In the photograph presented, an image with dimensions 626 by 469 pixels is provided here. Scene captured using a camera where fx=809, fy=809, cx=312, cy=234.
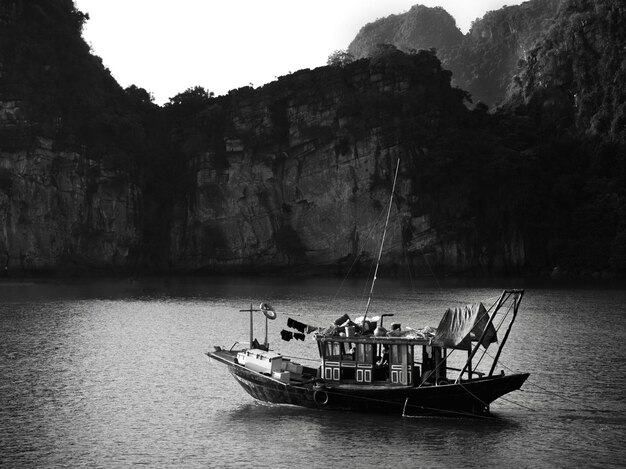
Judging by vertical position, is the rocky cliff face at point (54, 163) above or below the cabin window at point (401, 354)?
above

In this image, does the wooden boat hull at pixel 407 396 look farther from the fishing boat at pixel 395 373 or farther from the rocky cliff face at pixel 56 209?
the rocky cliff face at pixel 56 209

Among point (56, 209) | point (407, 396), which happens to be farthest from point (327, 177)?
point (407, 396)

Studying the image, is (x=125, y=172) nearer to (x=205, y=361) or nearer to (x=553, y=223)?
(x=553, y=223)

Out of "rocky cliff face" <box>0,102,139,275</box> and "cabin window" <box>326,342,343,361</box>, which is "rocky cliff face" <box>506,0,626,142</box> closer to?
"rocky cliff face" <box>0,102,139,275</box>

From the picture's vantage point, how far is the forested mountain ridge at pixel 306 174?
309ft

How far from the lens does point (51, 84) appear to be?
98562 mm

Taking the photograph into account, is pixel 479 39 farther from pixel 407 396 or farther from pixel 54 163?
pixel 407 396

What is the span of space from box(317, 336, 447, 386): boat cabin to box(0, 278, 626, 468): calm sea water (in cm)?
137

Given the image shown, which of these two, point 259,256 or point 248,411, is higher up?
point 259,256

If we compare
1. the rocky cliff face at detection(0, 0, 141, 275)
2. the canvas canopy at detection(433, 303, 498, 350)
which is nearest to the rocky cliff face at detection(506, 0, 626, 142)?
the rocky cliff face at detection(0, 0, 141, 275)

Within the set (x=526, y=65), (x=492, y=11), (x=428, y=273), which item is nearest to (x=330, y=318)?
(x=428, y=273)

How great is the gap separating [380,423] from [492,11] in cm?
15425

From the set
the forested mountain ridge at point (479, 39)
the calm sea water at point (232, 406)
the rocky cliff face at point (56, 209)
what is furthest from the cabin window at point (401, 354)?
the forested mountain ridge at point (479, 39)

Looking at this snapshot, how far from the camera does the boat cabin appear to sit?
26484 mm
